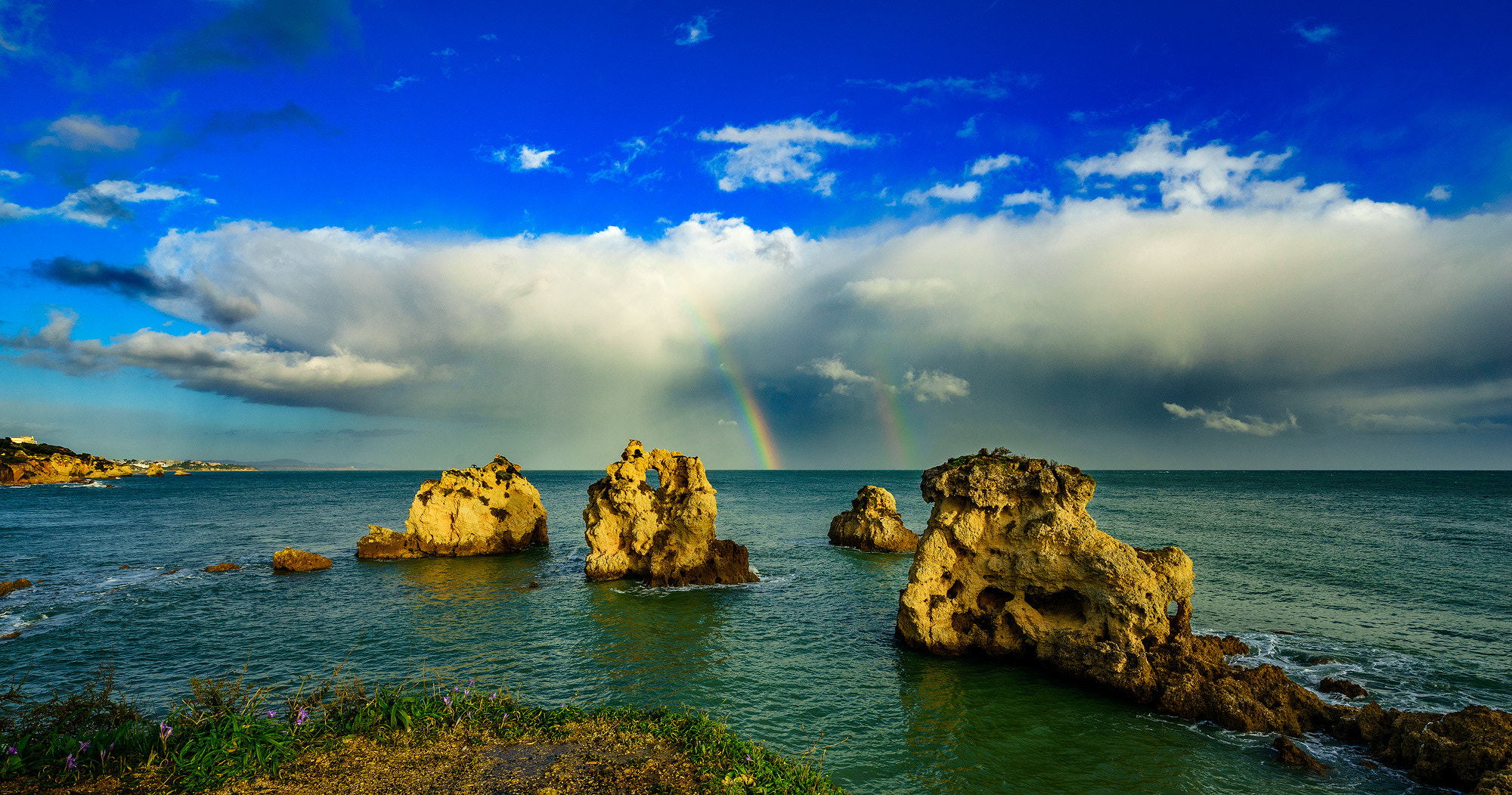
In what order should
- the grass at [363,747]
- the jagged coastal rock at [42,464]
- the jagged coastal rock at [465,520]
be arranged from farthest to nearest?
the jagged coastal rock at [42,464] < the jagged coastal rock at [465,520] < the grass at [363,747]

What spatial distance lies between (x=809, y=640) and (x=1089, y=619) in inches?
335

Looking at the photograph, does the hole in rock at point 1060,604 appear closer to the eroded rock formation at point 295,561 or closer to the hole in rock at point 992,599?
the hole in rock at point 992,599

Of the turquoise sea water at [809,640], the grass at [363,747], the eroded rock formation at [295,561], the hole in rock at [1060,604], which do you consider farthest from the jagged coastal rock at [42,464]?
the hole in rock at [1060,604]

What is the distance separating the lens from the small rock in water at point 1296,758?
1196 cm

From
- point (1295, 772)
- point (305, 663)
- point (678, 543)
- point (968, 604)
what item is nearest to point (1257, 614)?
point (968, 604)

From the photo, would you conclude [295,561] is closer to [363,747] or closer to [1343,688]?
[363,747]

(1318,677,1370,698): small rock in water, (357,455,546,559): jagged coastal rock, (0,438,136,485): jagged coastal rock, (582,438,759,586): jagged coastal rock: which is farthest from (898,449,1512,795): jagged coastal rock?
(0,438,136,485): jagged coastal rock

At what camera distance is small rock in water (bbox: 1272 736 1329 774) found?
39.2ft

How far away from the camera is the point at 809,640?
839 inches

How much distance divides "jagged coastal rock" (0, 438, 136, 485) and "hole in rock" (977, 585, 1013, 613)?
16150 cm

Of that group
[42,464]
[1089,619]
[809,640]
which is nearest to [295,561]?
[809,640]

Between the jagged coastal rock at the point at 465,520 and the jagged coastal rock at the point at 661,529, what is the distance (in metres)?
12.4

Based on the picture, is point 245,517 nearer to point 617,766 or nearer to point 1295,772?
point 617,766

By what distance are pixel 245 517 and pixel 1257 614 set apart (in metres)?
80.7
